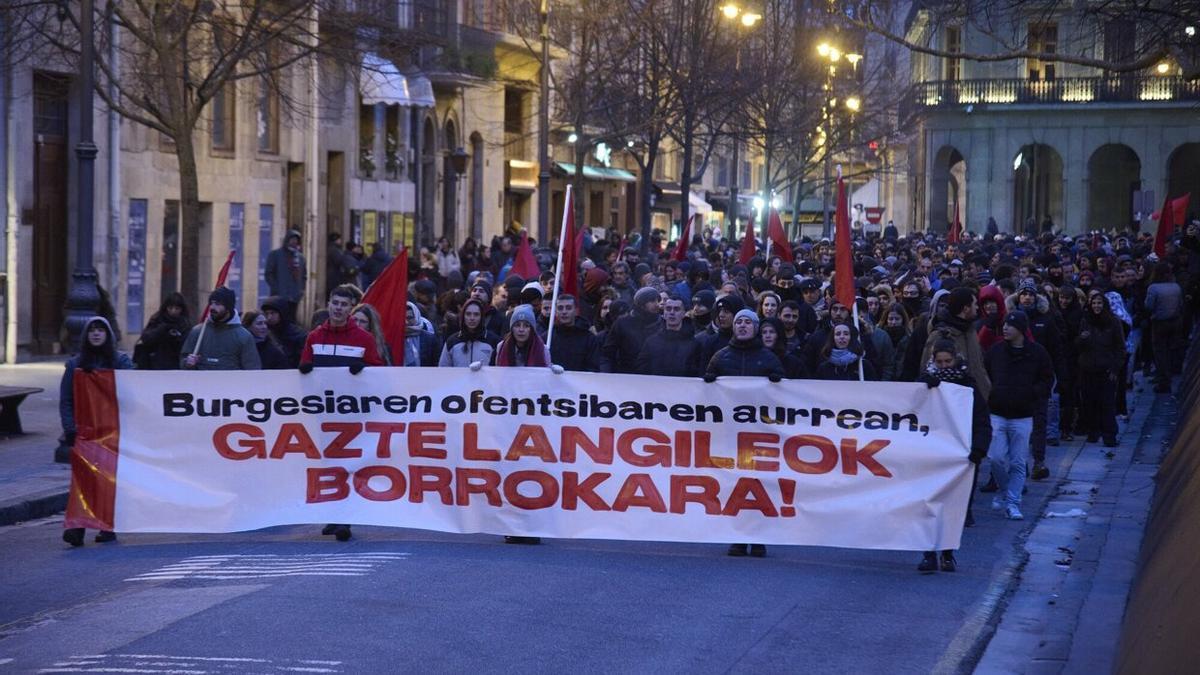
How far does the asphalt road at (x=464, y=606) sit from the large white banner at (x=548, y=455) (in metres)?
0.23

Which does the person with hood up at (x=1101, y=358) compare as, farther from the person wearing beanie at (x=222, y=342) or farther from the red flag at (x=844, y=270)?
the person wearing beanie at (x=222, y=342)

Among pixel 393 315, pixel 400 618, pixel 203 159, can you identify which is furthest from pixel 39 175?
pixel 400 618

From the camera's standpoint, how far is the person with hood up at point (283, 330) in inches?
578

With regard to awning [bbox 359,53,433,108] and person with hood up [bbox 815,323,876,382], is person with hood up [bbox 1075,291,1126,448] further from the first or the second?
awning [bbox 359,53,433,108]

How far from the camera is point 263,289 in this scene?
32.9 metres

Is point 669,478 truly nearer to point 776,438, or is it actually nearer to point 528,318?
point 776,438

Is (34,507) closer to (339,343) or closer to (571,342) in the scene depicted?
(339,343)

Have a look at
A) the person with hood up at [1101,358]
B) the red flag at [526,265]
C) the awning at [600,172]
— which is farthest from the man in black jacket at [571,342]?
the awning at [600,172]

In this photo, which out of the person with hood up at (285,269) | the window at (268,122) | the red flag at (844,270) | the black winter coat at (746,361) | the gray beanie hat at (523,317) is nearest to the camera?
the black winter coat at (746,361)

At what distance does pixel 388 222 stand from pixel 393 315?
26808mm

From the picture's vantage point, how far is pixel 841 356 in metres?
13.6

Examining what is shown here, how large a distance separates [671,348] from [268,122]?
20820mm

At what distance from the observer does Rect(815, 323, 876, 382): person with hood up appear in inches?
534

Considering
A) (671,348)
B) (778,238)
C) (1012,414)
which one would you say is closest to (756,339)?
(671,348)
